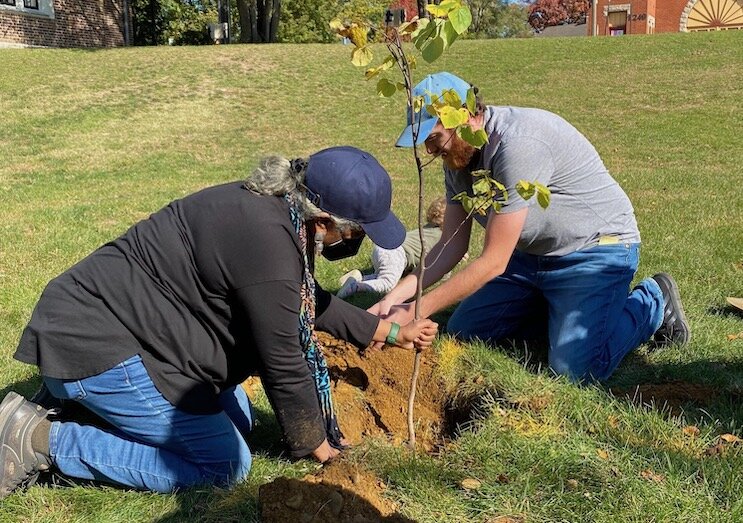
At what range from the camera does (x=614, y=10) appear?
3994 centimetres

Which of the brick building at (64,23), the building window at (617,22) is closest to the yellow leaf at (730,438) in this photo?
the brick building at (64,23)

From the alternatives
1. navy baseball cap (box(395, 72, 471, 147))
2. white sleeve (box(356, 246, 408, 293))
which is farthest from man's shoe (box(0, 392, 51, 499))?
white sleeve (box(356, 246, 408, 293))

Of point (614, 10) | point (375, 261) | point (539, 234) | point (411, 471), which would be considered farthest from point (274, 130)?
point (614, 10)

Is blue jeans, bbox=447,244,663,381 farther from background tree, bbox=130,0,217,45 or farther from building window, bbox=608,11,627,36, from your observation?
building window, bbox=608,11,627,36

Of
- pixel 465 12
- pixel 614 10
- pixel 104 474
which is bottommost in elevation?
pixel 104 474

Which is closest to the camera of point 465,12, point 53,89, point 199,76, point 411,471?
point 465,12

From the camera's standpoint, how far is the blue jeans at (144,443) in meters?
2.64

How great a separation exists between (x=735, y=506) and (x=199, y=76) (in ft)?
59.0

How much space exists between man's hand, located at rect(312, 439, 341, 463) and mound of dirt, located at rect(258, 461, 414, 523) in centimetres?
19

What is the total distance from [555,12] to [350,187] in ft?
222

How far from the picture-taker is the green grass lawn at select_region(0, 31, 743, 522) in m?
2.59

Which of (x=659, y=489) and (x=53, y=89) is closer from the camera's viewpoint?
(x=659, y=489)

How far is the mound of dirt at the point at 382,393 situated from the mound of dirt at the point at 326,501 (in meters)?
0.65

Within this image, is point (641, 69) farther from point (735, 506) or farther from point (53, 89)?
point (735, 506)
